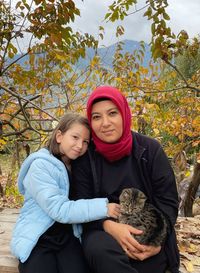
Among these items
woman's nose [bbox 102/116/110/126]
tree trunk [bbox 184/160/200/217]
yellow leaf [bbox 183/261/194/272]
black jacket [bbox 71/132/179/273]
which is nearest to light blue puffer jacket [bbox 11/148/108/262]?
black jacket [bbox 71/132/179/273]

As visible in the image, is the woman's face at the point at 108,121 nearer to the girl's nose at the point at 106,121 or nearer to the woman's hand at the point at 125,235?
the girl's nose at the point at 106,121

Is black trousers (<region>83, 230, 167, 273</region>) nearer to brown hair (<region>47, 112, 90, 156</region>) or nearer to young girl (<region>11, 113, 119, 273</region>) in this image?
young girl (<region>11, 113, 119, 273</region>)

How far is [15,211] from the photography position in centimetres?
325

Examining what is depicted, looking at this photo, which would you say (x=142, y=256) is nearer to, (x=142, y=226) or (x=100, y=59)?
(x=142, y=226)

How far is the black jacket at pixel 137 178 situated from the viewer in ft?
6.98

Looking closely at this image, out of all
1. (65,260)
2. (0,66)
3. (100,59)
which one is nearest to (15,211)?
(65,260)

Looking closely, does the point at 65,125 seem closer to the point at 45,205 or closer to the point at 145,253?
the point at 45,205

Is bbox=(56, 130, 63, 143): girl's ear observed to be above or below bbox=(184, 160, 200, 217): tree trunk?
above

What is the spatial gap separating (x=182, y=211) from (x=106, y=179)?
3.73 m

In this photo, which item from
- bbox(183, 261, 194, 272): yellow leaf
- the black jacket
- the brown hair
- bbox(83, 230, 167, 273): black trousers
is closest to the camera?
bbox(83, 230, 167, 273): black trousers

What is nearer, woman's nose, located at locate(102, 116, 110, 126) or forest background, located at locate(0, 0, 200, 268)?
woman's nose, located at locate(102, 116, 110, 126)

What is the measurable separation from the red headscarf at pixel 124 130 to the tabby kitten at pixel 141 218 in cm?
23

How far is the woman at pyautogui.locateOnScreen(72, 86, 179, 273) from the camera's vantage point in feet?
6.59

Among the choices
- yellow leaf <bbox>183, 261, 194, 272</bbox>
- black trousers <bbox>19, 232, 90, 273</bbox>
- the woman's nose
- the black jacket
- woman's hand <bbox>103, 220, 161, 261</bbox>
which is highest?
the woman's nose
